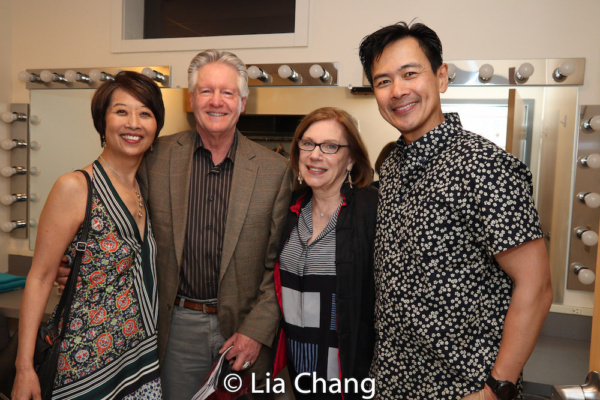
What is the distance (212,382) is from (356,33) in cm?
178

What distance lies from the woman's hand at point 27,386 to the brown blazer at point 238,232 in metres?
0.41

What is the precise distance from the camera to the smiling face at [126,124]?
4.80ft

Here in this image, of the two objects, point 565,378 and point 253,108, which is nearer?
point 565,378

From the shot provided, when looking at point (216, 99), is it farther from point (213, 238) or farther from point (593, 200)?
point (593, 200)

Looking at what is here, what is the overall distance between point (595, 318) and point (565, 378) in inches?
50.6

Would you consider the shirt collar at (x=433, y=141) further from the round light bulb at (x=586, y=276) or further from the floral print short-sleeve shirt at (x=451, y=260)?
the round light bulb at (x=586, y=276)

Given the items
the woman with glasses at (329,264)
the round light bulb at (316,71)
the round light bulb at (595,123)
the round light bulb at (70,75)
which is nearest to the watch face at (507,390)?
the woman with glasses at (329,264)

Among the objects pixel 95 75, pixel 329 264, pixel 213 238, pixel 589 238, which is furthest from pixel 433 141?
pixel 95 75

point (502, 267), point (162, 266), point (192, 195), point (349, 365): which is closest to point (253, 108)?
point (192, 195)

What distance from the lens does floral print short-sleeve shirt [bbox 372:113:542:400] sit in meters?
1.04

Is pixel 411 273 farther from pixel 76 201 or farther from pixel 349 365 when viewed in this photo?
pixel 76 201

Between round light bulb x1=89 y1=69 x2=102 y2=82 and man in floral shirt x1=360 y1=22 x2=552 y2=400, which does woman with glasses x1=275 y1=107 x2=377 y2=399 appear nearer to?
man in floral shirt x1=360 y1=22 x2=552 y2=400

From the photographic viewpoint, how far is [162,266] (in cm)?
162

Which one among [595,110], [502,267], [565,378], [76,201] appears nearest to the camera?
[502,267]
